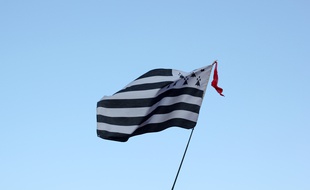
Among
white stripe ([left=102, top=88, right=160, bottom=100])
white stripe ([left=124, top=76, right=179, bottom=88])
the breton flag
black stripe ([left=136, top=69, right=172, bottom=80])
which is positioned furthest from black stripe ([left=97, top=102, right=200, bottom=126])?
black stripe ([left=136, top=69, right=172, bottom=80])

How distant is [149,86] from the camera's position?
104ft

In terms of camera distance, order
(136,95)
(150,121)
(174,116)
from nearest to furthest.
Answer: (174,116), (150,121), (136,95)

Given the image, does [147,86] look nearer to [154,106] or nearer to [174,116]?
[154,106]

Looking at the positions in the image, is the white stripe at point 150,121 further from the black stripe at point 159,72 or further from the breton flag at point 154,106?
the black stripe at point 159,72

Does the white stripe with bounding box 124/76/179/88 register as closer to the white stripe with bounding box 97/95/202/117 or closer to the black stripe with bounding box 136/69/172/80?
the black stripe with bounding box 136/69/172/80

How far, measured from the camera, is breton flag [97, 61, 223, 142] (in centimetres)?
3050

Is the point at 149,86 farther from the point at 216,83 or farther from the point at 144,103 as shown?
the point at 216,83

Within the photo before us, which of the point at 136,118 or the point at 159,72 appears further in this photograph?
the point at 159,72

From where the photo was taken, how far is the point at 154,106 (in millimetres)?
31234

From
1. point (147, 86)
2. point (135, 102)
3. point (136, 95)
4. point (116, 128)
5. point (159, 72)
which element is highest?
point (159, 72)

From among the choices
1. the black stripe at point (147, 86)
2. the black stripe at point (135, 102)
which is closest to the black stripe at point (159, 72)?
the black stripe at point (147, 86)

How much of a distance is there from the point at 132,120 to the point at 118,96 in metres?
1.39

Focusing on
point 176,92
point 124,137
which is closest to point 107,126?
point 124,137

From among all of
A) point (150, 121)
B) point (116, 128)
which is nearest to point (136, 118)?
point (150, 121)
